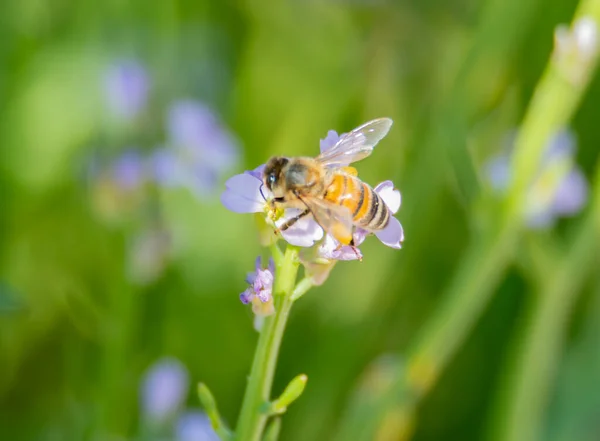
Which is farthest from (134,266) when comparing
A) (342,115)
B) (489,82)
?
(489,82)

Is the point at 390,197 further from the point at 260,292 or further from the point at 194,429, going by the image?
the point at 194,429

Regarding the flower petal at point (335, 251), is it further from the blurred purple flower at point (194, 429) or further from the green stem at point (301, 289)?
the blurred purple flower at point (194, 429)

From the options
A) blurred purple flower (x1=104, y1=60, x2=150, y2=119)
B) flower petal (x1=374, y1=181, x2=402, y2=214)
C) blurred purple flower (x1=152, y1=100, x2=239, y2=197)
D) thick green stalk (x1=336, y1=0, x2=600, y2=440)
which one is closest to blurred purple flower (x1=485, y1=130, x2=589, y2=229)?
thick green stalk (x1=336, y1=0, x2=600, y2=440)

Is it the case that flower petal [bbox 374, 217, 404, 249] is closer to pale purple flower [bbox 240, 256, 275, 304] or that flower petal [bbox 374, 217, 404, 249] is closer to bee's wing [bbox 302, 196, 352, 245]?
bee's wing [bbox 302, 196, 352, 245]

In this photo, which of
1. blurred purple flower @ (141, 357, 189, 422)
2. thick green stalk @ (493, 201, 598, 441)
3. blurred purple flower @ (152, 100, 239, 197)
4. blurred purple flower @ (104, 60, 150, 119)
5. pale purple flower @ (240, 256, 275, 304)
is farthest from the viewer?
blurred purple flower @ (104, 60, 150, 119)

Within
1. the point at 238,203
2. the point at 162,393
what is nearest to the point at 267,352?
the point at 238,203

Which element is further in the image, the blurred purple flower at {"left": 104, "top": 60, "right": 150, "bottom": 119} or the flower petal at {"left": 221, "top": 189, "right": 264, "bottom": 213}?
the blurred purple flower at {"left": 104, "top": 60, "right": 150, "bottom": 119}

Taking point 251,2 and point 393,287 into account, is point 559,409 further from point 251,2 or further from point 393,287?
point 251,2
